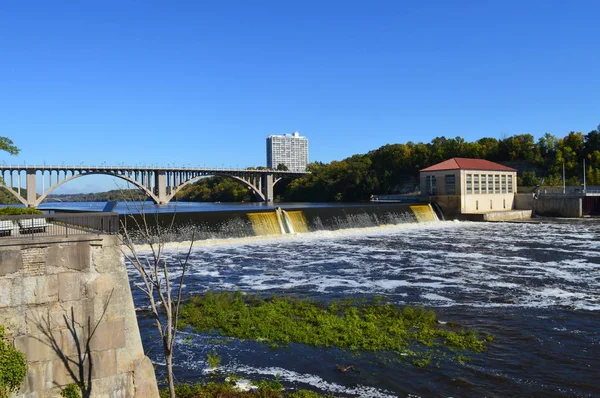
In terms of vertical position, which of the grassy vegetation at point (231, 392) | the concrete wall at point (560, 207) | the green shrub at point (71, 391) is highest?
the concrete wall at point (560, 207)

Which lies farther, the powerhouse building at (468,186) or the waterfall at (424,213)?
the powerhouse building at (468,186)

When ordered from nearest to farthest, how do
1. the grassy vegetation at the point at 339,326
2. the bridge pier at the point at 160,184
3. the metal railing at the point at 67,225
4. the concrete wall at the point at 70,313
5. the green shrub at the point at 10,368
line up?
1. the green shrub at the point at 10,368
2. the concrete wall at the point at 70,313
3. the metal railing at the point at 67,225
4. the grassy vegetation at the point at 339,326
5. the bridge pier at the point at 160,184

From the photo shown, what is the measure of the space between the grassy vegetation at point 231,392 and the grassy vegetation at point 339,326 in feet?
6.65

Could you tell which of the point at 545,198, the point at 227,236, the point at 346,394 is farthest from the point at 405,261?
the point at 545,198

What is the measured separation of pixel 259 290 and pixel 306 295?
1687mm

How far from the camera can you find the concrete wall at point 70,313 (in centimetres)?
639

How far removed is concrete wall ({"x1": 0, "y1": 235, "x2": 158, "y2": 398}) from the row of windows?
143 ft

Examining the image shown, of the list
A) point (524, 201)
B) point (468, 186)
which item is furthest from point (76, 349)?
point (524, 201)

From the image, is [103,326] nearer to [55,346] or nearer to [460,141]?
[55,346]

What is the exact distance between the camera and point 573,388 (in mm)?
7723

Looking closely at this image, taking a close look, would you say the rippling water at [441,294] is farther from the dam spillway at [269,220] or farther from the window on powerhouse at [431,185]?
the window on powerhouse at [431,185]

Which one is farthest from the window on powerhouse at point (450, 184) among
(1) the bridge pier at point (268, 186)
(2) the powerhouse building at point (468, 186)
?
(1) the bridge pier at point (268, 186)

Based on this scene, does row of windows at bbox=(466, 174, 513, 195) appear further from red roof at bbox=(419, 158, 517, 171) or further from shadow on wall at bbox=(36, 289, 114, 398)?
shadow on wall at bbox=(36, 289, 114, 398)

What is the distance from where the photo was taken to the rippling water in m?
8.09
